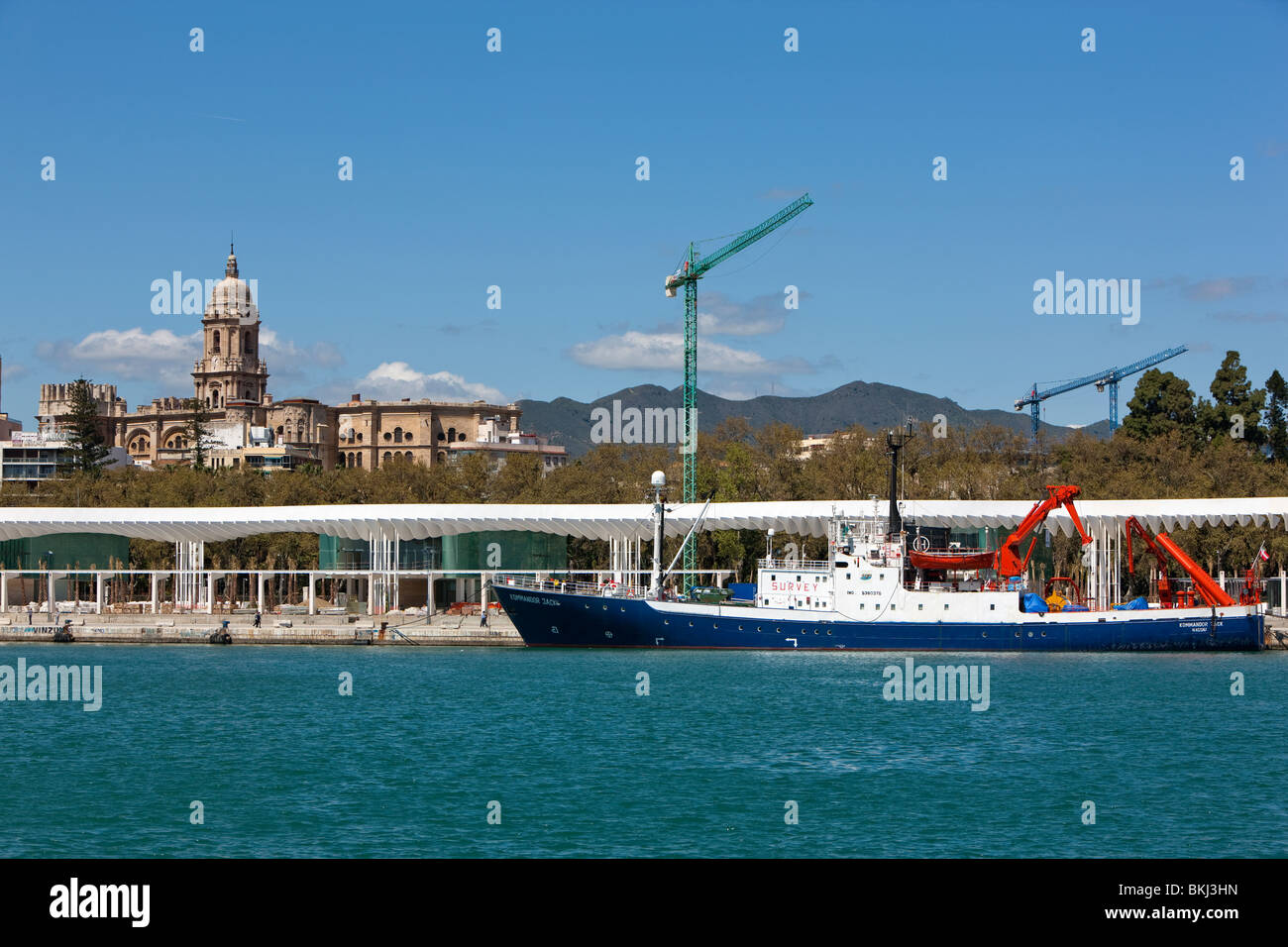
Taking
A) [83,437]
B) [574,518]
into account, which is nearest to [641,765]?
[574,518]

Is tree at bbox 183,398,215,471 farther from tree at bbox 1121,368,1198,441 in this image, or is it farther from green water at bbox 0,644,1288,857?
green water at bbox 0,644,1288,857

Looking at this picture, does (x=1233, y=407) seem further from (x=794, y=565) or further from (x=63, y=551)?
(x=63, y=551)

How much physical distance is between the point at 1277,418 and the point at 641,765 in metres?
100

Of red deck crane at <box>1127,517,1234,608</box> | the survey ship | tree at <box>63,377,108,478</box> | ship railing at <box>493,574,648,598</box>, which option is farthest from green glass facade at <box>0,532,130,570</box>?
tree at <box>63,377,108,478</box>

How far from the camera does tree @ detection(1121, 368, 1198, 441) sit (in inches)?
4382

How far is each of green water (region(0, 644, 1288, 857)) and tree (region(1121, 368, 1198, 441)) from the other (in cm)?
6128

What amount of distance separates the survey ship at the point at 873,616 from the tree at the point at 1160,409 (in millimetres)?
50037

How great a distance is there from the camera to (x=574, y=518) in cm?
7275

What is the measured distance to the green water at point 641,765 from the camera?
87.2 ft

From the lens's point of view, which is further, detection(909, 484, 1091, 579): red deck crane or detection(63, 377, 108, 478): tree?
detection(63, 377, 108, 478): tree

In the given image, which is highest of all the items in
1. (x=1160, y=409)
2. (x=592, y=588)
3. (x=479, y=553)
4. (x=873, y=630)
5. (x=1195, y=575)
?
(x=1160, y=409)

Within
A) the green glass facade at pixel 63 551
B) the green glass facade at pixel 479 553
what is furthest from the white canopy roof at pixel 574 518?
the green glass facade at pixel 63 551
